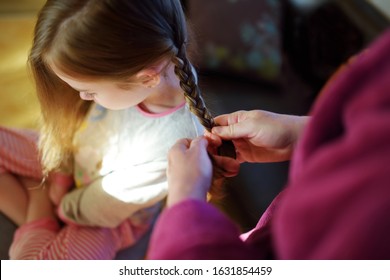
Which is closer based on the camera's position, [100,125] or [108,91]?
[108,91]

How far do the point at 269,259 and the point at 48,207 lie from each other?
619 millimetres

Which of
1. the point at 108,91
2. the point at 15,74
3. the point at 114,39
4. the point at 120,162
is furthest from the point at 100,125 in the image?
the point at 15,74

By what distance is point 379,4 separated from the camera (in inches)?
47.9

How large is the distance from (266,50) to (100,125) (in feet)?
2.10

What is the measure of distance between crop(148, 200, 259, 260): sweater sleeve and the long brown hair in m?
0.21

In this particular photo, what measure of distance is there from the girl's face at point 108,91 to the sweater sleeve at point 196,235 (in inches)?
11.1

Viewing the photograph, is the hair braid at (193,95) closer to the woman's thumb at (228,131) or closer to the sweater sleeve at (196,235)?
the woman's thumb at (228,131)

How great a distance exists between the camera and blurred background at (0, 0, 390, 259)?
1216 millimetres

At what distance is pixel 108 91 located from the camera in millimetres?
645

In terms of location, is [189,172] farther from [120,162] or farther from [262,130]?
[120,162]

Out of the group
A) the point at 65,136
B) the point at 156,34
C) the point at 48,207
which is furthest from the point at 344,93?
the point at 48,207

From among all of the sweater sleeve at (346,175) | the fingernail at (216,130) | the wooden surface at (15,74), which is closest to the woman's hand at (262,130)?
the fingernail at (216,130)

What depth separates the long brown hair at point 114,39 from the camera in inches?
21.1
